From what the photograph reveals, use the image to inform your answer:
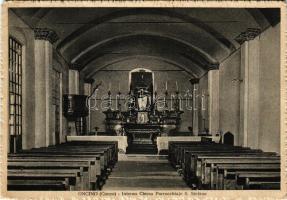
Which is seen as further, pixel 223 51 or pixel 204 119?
pixel 204 119

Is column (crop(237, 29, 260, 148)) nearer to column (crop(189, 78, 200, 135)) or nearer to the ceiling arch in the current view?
the ceiling arch

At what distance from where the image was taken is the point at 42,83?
11102 mm

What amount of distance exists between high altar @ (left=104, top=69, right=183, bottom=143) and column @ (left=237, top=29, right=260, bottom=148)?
5.85m

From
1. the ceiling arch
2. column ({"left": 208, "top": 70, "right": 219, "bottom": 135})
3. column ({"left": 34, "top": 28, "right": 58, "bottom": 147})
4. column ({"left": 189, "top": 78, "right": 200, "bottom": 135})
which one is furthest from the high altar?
column ({"left": 34, "top": 28, "right": 58, "bottom": 147})

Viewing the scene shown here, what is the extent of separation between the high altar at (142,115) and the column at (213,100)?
5.59 feet

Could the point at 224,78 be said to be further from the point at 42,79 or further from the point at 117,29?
the point at 42,79

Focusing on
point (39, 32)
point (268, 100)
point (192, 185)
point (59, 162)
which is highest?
point (39, 32)

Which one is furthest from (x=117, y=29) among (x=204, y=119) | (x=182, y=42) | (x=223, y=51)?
(x=204, y=119)

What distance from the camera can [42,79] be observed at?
11.1 m

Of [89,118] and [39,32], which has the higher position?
[39,32]

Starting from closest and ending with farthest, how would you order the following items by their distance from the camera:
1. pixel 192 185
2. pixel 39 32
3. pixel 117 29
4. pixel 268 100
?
pixel 192 185
pixel 268 100
pixel 39 32
pixel 117 29

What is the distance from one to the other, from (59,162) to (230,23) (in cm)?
674

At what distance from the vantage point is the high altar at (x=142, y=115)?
1702 centimetres

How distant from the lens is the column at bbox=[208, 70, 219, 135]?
16859mm
